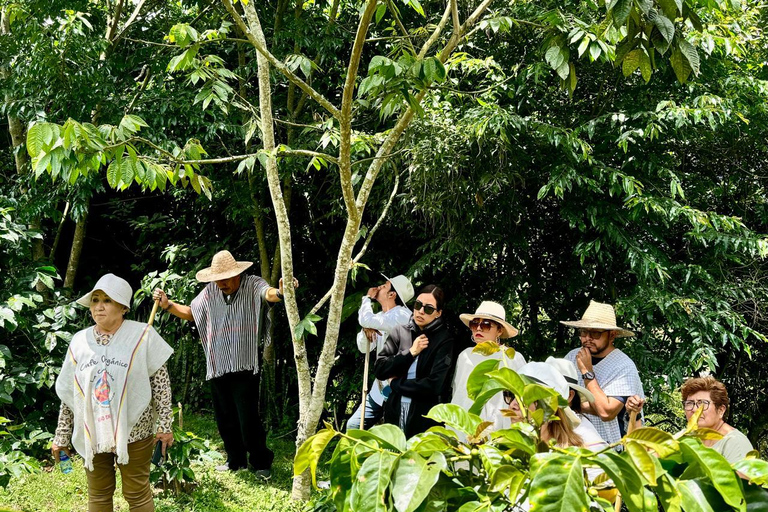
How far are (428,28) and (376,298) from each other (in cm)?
169

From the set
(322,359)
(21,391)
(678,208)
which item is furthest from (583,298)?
(21,391)

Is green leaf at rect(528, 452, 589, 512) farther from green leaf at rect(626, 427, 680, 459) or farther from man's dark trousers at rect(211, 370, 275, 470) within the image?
man's dark trousers at rect(211, 370, 275, 470)

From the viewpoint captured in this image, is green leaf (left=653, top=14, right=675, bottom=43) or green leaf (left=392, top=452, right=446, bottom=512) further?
green leaf (left=653, top=14, right=675, bottom=43)

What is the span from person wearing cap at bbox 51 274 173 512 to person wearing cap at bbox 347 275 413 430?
45.6 inches

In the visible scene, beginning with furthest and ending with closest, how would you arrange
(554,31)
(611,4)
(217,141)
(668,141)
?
1. (217,141)
2. (668,141)
3. (554,31)
4. (611,4)

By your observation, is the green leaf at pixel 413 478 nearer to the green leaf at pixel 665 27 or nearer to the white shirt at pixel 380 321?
the green leaf at pixel 665 27

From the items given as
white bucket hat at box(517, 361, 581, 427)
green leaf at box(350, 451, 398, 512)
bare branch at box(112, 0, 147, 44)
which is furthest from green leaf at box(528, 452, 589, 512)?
bare branch at box(112, 0, 147, 44)

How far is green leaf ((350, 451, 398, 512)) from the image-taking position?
1.27 m

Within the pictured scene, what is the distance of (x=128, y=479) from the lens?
3.67m

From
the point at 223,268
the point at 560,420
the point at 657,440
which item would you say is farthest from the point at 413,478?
the point at 223,268

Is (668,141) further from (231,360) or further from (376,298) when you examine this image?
(231,360)

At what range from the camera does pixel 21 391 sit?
16.8ft

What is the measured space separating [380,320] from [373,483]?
3076mm

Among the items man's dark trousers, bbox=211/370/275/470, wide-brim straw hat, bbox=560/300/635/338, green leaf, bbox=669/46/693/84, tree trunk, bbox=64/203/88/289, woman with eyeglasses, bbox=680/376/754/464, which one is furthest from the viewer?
tree trunk, bbox=64/203/88/289
